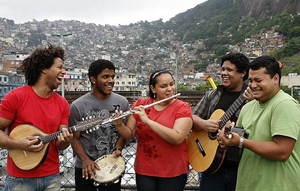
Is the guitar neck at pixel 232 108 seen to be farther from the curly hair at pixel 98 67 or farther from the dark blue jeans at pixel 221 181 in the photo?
the curly hair at pixel 98 67

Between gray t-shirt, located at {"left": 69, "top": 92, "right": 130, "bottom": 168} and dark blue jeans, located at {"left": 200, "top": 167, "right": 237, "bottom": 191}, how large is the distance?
1176mm

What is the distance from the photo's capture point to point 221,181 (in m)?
3.11

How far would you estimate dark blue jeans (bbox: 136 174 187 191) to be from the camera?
2.93 meters

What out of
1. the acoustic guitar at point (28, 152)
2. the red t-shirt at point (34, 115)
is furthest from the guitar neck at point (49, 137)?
the red t-shirt at point (34, 115)

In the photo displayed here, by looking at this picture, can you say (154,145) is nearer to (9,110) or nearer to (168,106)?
(168,106)

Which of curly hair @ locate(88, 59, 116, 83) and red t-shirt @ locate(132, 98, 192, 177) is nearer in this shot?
red t-shirt @ locate(132, 98, 192, 177)

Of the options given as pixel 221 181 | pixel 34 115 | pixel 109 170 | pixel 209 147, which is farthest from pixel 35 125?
pixel 221 181

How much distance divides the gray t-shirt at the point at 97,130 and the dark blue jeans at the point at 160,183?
0.55 metres

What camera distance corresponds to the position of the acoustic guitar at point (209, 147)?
305cm

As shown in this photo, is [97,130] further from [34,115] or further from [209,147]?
[209,147]

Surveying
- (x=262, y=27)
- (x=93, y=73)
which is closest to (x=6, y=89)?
(x=93, y=73)

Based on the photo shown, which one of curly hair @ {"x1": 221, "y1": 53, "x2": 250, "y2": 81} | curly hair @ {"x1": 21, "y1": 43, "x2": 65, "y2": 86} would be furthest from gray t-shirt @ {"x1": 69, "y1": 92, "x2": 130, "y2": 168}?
curly hair @ {"x1": 221, "y1": 53, "x2": 250, "y2": 81}

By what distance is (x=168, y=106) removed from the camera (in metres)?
3.10

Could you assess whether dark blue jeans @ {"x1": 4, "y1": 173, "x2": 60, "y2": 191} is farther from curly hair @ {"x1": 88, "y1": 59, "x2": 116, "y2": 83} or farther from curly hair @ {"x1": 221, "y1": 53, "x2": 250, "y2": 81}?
curly hair @ {"x1": 221, "y1": 53, "x2": 250, "y2": 81}
